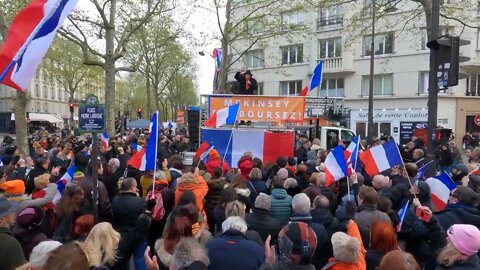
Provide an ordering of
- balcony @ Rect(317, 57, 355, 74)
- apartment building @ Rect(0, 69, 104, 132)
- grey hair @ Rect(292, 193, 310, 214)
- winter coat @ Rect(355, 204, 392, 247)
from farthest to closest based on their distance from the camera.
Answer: apartment building @ Rect(0, 69, 104, 132) → balcony @ Rect(317, 57, 355, 74) → winter coat @ Rect(355, 204, 392, 247) → grey hair @ Rect(292, 193, 310, 214)

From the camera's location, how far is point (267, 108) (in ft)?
43.4

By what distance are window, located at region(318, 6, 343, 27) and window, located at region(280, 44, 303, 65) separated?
278 centimetres

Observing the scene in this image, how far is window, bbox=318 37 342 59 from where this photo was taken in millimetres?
34222

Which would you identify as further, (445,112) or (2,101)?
(2,101)

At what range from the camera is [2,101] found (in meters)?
66.3

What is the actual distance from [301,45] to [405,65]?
8954mm

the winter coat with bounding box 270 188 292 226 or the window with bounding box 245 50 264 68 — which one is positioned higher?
the window with bounding box 245 50 264 68

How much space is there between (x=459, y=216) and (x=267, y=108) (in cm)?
863

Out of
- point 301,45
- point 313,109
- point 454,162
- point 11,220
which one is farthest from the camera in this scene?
point 301,45

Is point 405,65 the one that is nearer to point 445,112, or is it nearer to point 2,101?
point 445,112

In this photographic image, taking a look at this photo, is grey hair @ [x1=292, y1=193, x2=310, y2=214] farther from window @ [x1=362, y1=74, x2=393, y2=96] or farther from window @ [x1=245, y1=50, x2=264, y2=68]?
window @ [x1=245, y1=50, x2=264, y2=68]

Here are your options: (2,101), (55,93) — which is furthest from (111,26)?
(55,93)

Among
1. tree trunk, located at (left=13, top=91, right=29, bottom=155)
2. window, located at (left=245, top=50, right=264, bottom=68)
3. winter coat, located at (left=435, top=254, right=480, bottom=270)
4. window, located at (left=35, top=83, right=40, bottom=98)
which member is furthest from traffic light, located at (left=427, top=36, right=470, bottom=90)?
window, located at (left=35, top=83, right=40, bottom=98)

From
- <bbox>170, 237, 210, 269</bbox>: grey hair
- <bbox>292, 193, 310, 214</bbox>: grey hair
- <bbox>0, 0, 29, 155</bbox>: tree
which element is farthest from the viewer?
<bbox>0, 0, 29, 155</bbox>: tree
